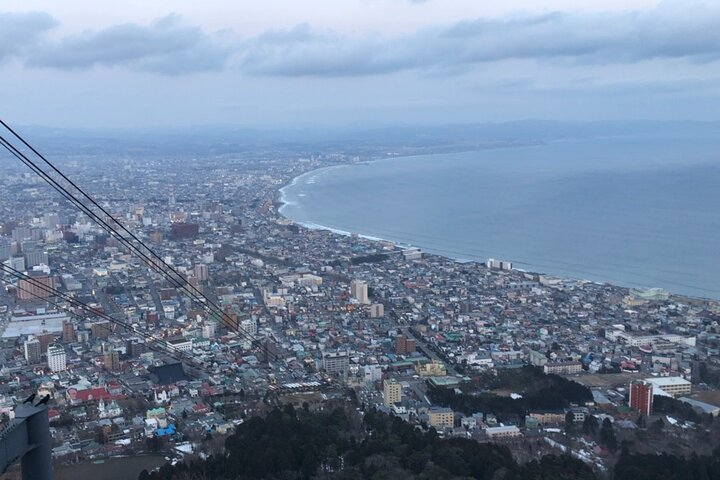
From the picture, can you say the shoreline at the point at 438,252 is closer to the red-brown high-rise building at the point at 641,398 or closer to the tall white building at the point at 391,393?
the red-brown high-rise building at the point at 641,398

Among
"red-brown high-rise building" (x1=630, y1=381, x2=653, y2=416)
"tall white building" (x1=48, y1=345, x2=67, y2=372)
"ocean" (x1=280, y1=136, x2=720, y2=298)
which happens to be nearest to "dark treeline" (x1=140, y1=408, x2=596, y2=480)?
"red-brown high-rise building" (x1=630, y1=381, x2=653, y2=416)

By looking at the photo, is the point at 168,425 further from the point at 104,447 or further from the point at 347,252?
the point at 347,252

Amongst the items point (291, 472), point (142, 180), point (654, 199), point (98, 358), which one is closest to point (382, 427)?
point (291, 472)

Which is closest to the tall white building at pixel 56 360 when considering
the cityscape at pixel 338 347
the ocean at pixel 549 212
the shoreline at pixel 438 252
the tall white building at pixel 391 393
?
the cityscape at pixel 338 347

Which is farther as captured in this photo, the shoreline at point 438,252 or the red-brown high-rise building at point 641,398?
the shoreline at point 438,252

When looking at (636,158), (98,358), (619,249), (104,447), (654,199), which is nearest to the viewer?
(104,447)

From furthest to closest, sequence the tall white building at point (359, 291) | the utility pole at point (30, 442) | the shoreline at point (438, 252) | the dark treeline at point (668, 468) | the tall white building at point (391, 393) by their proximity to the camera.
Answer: the shoreline at point (438, 252) → the tall white building at point (359, 291) → the tall white building at point (391, 393) → the dark treeline at point (668, 468) → the utility pole at point (30, 442)

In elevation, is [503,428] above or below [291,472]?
below
